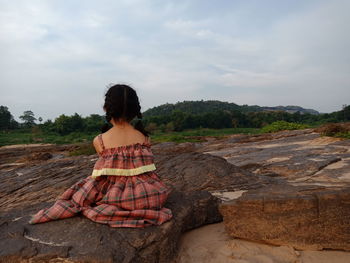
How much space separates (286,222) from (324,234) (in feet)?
1.05

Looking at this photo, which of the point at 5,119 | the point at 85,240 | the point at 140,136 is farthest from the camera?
the point at 5,119

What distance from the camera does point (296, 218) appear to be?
2.58 m

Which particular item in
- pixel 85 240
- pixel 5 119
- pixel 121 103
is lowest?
pixel 85 240

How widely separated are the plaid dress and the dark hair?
11.3 inches

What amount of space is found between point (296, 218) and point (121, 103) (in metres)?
1.83

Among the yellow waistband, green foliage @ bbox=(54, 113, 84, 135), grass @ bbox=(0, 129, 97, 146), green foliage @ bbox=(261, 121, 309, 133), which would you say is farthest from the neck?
green foliage @ bbox=(54, 113, 84, 135)

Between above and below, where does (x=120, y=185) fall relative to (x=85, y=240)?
above

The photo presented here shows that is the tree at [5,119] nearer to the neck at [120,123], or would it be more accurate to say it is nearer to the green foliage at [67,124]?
the green foliage at [67,124]

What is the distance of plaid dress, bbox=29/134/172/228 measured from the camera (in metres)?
2.50

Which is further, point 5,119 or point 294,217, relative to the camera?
point 5,119

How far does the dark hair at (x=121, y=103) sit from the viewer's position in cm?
260

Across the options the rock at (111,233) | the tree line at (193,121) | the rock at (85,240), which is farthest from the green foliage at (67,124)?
the rock at (85,240)

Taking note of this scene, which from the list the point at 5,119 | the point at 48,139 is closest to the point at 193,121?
the point at 48,139

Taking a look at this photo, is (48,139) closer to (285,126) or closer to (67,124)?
(67,124)
